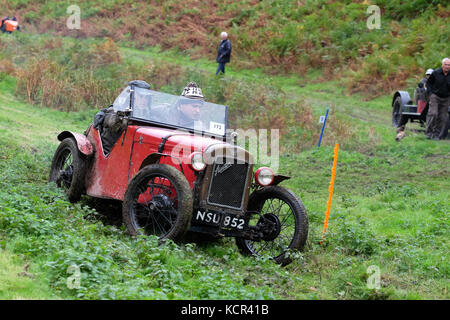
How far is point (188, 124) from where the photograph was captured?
873cm

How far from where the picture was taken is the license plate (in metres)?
7.29

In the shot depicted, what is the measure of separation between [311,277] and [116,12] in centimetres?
3124

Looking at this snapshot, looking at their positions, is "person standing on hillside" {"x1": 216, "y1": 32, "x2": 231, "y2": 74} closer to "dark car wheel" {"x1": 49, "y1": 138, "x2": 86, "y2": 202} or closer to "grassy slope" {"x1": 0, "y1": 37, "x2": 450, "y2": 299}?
"grassy slope" {"x1": 0, "y1": 37, "x2": 450, "y2": 299}

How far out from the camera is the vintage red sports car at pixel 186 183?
7340 millimetres

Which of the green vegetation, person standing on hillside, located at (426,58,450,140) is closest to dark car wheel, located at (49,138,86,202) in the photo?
the green vegetation

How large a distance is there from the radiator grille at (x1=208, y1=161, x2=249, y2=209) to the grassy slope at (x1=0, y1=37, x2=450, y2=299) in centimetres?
64

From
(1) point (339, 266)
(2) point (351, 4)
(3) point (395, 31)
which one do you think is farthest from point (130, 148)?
(2) point (351, 4)

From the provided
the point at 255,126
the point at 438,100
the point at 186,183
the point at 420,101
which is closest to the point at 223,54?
the point at 255,126

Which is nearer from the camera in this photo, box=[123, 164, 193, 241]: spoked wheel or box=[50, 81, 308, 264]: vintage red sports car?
box=[123, 164, 193, 241]: spoked wheel

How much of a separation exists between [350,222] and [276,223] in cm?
226

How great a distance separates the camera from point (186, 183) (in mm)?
7059

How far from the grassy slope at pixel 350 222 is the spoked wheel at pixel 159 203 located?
303 millimetres

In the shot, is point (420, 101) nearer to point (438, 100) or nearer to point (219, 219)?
point (438, 100)
